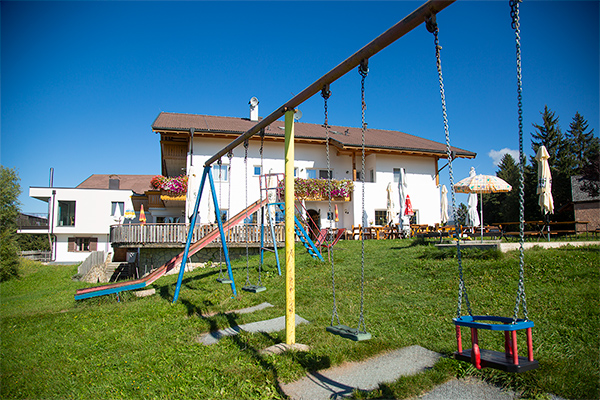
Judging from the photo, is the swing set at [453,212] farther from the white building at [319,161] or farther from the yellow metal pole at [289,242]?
the white building at [319,161]

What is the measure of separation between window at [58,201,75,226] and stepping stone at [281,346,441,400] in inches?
1684

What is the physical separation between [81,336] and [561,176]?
4677 cm

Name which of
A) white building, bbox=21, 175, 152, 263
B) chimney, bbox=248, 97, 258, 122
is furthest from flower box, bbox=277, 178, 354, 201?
white building, bbox=21, 175, 152, 263

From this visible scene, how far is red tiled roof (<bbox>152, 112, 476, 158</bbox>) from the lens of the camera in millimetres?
25127

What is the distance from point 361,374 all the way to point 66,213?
144ft

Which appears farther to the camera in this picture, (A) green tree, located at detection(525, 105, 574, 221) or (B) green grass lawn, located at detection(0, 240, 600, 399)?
(A) green tree, located at detection(525, 105, 574, 221)

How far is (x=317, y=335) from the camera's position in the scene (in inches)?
263

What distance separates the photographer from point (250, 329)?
7.56 metres

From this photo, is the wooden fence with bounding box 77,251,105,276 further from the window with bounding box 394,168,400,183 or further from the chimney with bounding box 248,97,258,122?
the window with bounding box 394,168,400,183

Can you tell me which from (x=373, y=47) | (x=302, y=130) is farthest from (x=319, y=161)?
(x=373, y=47)

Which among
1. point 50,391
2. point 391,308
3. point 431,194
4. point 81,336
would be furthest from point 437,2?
point 431,194

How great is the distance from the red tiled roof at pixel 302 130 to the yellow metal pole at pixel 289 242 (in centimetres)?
1850

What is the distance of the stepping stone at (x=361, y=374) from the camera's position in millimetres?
4699

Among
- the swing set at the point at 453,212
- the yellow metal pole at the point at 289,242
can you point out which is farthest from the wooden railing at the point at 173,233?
the yellow metal pole at the point at 289,242
